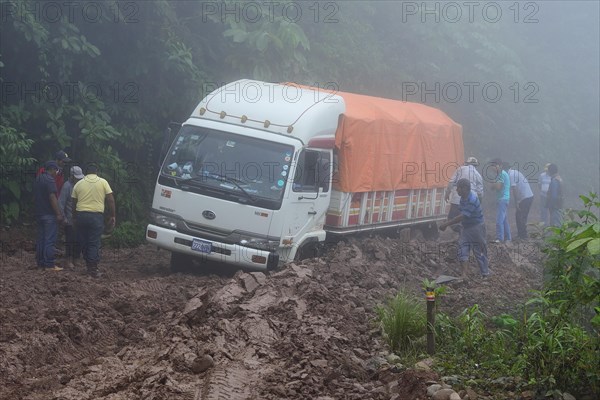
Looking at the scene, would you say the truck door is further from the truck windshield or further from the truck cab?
the truck windshield

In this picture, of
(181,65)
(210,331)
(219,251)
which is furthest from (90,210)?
(181,65)

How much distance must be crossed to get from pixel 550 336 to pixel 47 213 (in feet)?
27.0

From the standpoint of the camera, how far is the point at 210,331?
795cm

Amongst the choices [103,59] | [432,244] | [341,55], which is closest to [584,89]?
[341,55]

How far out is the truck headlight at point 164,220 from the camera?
1166cm

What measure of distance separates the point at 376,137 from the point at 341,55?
29.9 ft

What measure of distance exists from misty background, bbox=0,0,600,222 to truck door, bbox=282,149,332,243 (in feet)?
15.7

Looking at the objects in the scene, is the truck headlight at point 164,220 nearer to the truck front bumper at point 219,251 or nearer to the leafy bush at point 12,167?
the truck front bumper at point 219,251

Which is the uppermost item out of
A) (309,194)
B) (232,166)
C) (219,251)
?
(232,166)

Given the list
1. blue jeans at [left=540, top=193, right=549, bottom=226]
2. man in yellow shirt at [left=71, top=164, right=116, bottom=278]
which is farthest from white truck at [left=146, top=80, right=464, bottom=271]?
blue jeans at [left=540, top=193, right=549, bottom=226]

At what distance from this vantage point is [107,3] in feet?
51.7

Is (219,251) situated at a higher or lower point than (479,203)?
lower

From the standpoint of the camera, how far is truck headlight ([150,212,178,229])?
11656mm

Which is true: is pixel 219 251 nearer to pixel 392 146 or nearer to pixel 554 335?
pixel 392 146
